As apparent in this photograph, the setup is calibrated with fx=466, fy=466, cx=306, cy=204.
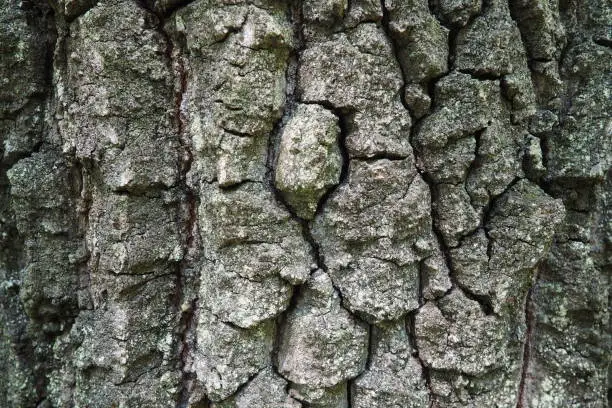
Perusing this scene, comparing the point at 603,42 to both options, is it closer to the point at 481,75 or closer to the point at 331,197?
the point at 481,75

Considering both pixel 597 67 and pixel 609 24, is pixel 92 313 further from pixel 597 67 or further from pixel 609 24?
pixel 609 24

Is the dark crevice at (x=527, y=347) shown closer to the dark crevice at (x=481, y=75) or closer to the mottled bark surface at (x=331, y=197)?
the mottled bark surface at (x=331, y=197)

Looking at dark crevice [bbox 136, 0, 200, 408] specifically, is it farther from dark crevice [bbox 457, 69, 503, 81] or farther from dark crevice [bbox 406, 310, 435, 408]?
dark crevice [bbox 457, 69, 503, 81]

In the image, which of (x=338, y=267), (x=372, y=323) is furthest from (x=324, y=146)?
(x=372, y=323)

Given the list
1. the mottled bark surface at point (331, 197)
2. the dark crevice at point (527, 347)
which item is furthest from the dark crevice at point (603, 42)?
the dark crevice at point (527, 347)

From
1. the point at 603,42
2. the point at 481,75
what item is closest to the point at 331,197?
the point at 481,75

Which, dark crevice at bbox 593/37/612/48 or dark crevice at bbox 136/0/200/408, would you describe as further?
dark crevice at bbox 593/37/612/48

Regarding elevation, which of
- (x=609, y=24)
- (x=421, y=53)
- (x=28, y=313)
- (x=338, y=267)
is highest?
(x=609, y=24)

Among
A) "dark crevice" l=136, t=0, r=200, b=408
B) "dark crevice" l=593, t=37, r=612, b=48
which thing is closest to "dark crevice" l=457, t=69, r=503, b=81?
"dark crevice" l=593, t=37, r=612, b=48
